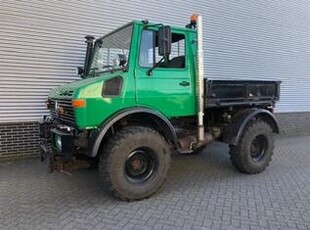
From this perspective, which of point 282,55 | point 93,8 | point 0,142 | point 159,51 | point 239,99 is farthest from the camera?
point 282,55

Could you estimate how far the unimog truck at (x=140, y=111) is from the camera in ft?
14.7

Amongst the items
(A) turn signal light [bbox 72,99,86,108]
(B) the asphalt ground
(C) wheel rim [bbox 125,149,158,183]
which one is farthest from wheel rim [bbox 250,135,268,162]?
(A) turn signal light [bbox 72,99,86,108]

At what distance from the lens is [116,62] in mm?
4961

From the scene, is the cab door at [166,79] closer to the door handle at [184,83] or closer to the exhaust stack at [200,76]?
the door handle at [184,83]

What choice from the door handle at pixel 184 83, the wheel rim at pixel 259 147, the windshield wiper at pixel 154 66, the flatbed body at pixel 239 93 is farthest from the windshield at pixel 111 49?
the wheel rim at pixel 259 147

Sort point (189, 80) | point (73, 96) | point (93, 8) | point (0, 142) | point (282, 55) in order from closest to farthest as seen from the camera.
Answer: point (73, 96) < point (189, 80) < point (0, 142) < point (93, 8) < point (282, 55)

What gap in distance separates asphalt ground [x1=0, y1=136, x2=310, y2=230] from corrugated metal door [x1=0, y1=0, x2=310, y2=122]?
6.73 feet

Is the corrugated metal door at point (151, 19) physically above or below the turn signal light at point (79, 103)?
above

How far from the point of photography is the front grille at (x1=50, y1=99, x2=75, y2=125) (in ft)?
15.2

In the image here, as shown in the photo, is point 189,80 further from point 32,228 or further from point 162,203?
point 32,228

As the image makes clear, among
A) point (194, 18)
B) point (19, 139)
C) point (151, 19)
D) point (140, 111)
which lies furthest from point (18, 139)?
point (194, 18)

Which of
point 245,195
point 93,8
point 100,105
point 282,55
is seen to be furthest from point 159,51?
point 282,55

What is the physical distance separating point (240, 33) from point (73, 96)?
294 inches

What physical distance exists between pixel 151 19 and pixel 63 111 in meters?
4.68
